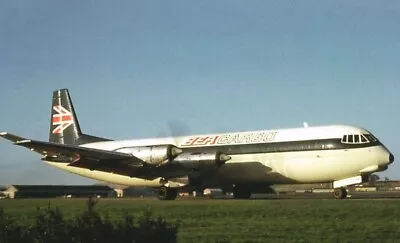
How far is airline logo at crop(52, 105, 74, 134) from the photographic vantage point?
5508cm

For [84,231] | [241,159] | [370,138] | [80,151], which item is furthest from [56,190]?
[84,231]

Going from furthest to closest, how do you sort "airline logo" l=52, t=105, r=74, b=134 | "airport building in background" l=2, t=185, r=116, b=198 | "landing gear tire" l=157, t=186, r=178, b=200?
"airport building in background" l=2, t=185, r=116, b=198, "airline logo" l=52, t=105, r=74, b=134, "landing gear tire" l=157, t=186, r=178, b=200

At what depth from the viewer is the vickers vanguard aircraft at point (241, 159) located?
38312 mm

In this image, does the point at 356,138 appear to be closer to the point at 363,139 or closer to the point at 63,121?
the point at 363,139

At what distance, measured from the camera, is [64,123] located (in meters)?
55.2

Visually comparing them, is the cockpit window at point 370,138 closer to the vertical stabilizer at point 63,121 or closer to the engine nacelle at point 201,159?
the engine nacelle at point 201,159

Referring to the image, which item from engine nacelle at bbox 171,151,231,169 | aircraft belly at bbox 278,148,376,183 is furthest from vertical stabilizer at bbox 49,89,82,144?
aircraft belly at bbox 278,148,376,183

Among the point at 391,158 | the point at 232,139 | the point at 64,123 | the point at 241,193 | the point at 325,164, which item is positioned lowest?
the point at 241,193

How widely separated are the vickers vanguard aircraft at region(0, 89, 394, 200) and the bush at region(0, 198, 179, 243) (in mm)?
29343

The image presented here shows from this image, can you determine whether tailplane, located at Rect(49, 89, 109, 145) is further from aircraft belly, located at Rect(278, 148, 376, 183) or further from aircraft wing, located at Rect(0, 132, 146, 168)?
aircraft belly, located at Rect(278, 148, 376, 183)

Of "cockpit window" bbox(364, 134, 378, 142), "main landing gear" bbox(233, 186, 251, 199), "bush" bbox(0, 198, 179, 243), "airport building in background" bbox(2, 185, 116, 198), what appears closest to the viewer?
"bush" bbox(0, 198, 179, 243)

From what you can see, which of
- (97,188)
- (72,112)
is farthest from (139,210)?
(97,188)

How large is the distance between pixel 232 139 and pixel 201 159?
11.1 ft

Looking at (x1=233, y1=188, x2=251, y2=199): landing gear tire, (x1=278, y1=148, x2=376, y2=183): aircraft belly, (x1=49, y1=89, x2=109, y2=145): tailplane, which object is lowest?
(x1=233, y1=188, x2=251, y2=199): landing gear tire
